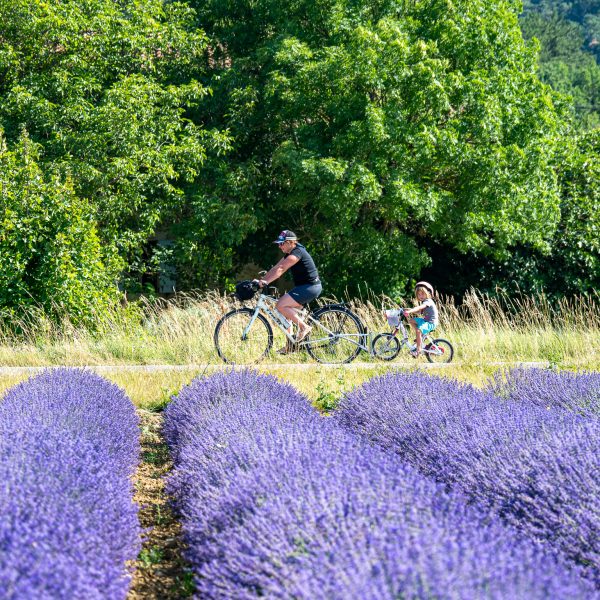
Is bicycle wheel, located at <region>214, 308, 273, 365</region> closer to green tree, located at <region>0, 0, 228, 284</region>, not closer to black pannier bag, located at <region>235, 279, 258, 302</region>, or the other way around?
black pannier bag, located at <region>235, 279, 258, 302</region>

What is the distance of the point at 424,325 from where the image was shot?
9656 mm

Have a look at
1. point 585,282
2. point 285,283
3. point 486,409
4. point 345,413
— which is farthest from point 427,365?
point 285,283

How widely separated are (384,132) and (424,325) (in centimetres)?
559

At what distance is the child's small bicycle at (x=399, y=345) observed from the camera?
973 centimetres

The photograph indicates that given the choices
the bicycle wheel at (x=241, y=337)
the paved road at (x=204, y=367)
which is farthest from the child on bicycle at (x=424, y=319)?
the bicycle wheel at (x=241, y=337)

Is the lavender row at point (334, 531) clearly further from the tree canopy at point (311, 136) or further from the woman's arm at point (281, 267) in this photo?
the tree canopy at point (311, 136)

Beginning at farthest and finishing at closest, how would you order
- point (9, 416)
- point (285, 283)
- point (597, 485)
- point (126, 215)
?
point (285, 283), point (126, 215), point (9, 416), point (597, 485)

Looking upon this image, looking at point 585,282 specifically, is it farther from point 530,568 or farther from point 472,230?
point 530,568

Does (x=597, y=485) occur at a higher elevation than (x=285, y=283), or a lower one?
higher

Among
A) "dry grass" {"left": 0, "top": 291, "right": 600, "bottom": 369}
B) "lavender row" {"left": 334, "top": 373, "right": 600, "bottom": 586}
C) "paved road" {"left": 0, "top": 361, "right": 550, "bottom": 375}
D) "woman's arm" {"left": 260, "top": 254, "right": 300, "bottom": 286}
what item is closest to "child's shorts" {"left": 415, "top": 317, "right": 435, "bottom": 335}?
"dry grass" {"left": 0, "top": 291, "right": 600, "bottom": 369}

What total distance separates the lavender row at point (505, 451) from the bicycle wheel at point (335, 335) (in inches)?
153

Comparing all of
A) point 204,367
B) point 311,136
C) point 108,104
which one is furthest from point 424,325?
point 108,104

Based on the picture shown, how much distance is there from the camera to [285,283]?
19.9 meters

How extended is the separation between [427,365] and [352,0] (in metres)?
9.53
